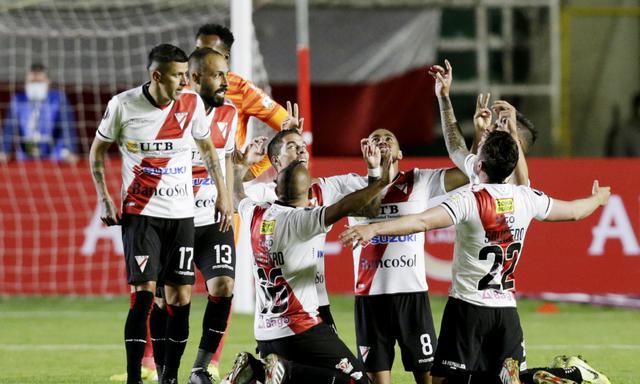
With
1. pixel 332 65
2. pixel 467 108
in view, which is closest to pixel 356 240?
pixel 332 65

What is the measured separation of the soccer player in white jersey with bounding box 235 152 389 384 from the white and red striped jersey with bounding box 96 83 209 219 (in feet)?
2.91

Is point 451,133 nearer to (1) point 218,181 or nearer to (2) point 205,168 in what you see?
(1) point 218,181

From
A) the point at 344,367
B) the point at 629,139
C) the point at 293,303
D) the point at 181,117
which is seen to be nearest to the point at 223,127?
the point at 181,117

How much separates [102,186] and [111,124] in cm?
36

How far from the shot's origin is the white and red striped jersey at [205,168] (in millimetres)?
8055

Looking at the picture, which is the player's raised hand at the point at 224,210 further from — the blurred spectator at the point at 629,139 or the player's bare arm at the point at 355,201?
the blurred spectator at the point at 629,139

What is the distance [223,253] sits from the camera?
8016 mm

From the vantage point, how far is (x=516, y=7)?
1988cm

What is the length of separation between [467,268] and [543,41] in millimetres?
13891

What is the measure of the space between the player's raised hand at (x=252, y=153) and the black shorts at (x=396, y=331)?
4.03 feet

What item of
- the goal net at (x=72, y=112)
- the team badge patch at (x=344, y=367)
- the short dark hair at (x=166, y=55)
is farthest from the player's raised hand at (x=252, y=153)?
the goal net at (x=72, y=112)

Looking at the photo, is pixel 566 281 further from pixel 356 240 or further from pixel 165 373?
pixel 356 240

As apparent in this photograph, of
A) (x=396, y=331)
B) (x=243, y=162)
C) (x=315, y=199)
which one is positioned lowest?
(x=396, y=331)

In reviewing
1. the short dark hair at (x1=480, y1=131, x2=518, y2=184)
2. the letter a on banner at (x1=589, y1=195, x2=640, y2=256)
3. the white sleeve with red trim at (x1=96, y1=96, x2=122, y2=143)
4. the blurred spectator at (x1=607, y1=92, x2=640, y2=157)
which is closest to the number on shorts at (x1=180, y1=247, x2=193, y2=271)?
the white sleeve with red trim at (x1=96, y1=96, x2=122, y2=143)
